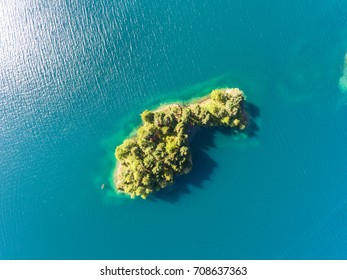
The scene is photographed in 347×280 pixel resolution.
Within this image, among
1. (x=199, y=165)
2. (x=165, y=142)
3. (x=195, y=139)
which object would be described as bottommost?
(x=199, y=165)

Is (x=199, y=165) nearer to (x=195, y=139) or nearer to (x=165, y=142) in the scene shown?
(x=195, y=139)

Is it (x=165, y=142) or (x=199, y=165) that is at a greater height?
(x=165, y=142)

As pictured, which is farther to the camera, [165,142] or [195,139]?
[195,139]

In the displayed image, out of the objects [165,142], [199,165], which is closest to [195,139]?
[199,165]

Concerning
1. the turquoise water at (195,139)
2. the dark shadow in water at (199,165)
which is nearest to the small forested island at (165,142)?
the dark shadow in water at (199,165)

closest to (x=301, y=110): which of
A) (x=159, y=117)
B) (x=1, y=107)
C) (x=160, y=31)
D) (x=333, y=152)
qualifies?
(x=333, y=152)

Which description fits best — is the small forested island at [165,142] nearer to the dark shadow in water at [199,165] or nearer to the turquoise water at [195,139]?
the dark shadow in water at [199,165]
